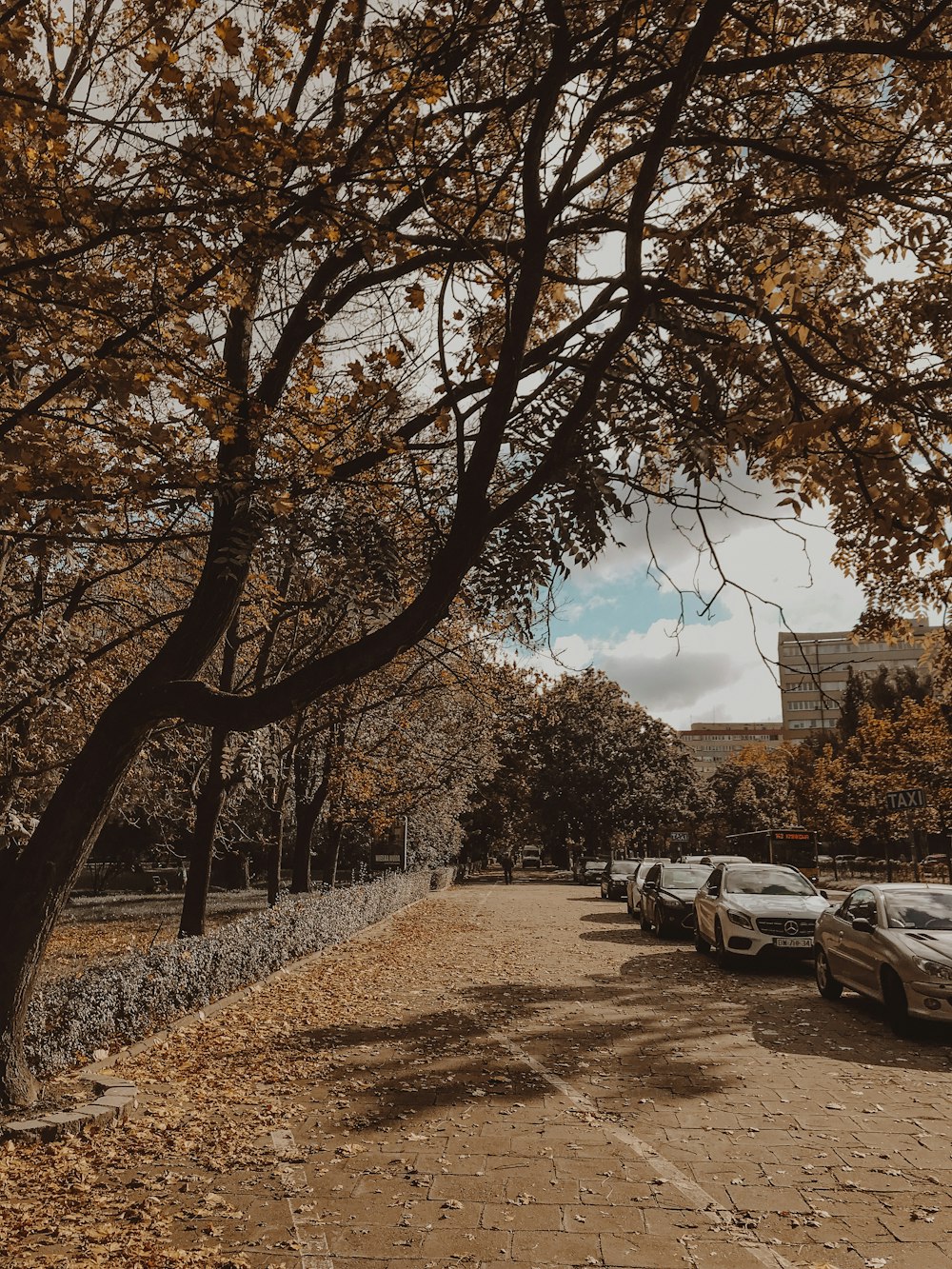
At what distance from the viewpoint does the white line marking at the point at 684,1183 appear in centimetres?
445

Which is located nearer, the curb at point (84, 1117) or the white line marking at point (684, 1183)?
the white line marking at point (684, 1183)

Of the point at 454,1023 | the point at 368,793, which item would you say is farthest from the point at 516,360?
the point at 368,793

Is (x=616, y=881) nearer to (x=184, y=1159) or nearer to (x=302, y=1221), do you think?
(x=184, y=1159)

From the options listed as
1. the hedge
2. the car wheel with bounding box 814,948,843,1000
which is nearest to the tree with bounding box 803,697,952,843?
the car wheel with bounding box 814,948,843,1000

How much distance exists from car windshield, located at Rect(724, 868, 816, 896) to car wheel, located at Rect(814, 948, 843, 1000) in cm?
361

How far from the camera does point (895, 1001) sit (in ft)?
31.2

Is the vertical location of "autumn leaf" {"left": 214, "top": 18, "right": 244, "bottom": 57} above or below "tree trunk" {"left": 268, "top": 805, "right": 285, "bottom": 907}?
above

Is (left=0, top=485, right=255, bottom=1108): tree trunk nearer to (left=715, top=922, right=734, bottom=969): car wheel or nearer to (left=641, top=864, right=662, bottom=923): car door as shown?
(left=715, top=922, right=734, bottom=969): car wheel

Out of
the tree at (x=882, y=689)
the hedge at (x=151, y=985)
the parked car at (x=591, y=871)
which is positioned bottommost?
the parked car at (x=591, y=871)

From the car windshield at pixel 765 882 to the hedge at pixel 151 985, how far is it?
7369 mm

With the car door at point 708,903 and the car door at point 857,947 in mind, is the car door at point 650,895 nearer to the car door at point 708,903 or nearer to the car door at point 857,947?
the car door at point 708,903

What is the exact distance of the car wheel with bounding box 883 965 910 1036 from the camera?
9.32 m

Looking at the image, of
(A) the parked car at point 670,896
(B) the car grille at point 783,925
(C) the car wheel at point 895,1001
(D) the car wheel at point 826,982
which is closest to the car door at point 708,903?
(B) the car grille at point 783,925

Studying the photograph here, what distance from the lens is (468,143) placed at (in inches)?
264
